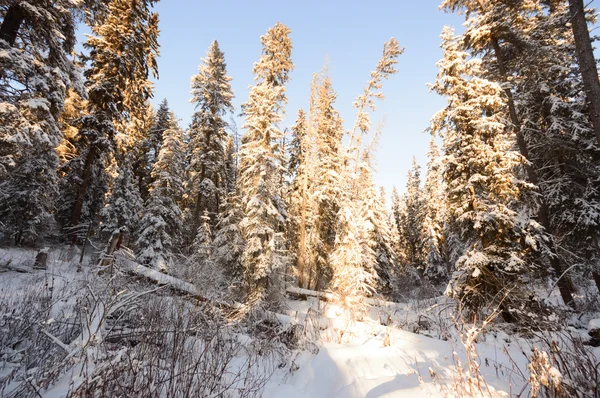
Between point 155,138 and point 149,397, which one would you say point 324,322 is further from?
point 155,138

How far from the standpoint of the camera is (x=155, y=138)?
2586 cm

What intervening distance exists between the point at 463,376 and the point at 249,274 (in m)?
10.2

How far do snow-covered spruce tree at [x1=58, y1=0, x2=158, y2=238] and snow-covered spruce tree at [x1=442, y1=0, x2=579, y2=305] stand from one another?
15387 millimetres

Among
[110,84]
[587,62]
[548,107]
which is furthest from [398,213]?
[110,84]

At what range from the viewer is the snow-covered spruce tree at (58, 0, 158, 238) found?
13.0 m

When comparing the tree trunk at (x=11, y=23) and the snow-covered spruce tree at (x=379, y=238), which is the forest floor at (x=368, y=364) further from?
the snow-covered spruce tree at (x=379, y=238)

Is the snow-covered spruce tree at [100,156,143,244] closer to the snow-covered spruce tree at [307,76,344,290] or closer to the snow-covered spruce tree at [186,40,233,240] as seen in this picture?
the snow-covered spruce tree at [186,40,233,240]

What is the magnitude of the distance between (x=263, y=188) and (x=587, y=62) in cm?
1098

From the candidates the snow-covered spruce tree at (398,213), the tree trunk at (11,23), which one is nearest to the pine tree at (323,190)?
the tree trunk at (11,23)

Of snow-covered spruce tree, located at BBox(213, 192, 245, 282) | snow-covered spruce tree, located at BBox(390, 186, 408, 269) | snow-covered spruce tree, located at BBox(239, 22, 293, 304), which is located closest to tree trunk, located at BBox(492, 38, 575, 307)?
snow-covered spruce tree, located at BBox(239, 22, 293, 304)

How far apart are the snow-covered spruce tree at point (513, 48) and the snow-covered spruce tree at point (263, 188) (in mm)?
9493

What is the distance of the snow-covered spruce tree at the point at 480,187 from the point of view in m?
8.55

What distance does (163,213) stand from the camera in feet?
57.1

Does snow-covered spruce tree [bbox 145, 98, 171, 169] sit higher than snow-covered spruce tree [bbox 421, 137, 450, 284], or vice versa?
snow-covered spruce tree [bbox 145, 98, 171, 169]
